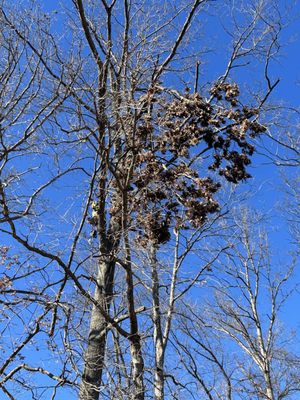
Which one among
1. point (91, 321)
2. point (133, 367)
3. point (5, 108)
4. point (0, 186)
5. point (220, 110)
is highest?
point (220, 110)

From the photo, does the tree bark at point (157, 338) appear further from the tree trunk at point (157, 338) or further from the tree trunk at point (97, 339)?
the tree trunk at point (97, 339)

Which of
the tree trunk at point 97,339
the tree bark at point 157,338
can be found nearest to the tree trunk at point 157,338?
the tree bark at point 157,338

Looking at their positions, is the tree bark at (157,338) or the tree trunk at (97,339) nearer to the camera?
the tree trunk at (97,339)

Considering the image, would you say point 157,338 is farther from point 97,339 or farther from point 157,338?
point 97,339

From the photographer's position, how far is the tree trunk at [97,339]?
5188 millimetres

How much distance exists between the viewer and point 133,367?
5.50m

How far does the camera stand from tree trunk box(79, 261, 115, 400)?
5.19 metres

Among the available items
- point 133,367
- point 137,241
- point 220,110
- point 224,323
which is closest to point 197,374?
point 224,323

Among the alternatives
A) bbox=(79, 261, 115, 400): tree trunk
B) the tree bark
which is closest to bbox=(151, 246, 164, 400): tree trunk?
the tree bark

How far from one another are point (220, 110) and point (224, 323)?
9.29 metres

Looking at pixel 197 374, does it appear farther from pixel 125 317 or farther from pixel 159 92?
pixel 159 92

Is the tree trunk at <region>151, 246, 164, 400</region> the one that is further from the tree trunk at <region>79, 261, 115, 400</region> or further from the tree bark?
the tree trunk at <region>79, 261, 115, 400</region>

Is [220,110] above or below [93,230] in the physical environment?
above

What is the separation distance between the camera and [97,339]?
5.48 m
